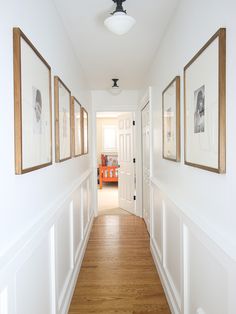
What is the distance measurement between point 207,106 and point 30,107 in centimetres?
86

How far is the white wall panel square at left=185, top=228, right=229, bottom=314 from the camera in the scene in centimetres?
116

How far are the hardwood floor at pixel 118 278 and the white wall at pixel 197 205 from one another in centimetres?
21

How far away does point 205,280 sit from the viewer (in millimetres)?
1370

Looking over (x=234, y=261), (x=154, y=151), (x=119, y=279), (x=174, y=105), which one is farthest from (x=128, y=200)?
(x=234, y=261)

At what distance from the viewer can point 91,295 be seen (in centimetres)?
241

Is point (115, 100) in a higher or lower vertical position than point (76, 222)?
higher

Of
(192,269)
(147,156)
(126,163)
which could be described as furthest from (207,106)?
(126,163)

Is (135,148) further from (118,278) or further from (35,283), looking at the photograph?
(35,283)

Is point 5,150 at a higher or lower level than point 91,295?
higher

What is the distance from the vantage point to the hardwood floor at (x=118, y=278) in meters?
2.24

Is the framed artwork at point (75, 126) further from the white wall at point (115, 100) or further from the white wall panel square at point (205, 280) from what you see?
the white wall at point (115, 100)

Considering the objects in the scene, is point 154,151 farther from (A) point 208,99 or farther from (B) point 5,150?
(B) point 5,150

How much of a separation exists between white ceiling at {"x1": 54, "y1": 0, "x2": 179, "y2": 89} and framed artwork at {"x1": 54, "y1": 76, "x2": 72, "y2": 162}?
0.55m

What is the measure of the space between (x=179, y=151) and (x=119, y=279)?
1505mm
